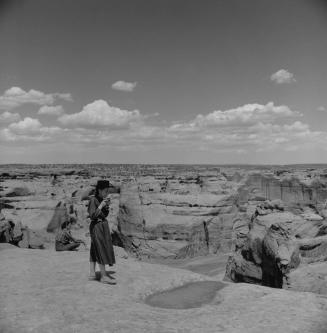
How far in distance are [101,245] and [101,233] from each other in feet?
0.70

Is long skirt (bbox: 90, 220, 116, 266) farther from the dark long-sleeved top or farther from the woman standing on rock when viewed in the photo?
the dark long-sleeved top

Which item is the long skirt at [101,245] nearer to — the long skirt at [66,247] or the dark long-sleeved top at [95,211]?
the dark long-sleeved top at [95,211]

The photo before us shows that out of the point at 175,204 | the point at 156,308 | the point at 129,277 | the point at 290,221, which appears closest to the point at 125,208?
the point at 175,204

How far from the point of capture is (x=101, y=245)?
746cm

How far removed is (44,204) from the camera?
3000cm

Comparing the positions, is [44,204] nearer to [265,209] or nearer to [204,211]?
[204,211]

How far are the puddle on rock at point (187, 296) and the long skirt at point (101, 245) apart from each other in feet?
3.38

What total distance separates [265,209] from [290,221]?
17.1ft

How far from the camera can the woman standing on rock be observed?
741 cm

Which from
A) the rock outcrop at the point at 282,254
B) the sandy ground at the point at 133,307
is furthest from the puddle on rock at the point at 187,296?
the rock outcrop at the point at 282,254

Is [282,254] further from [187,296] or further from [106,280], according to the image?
[106,280]

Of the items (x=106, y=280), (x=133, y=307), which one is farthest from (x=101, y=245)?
(x=133, y=307)

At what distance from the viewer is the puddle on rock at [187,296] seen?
642 centimetres

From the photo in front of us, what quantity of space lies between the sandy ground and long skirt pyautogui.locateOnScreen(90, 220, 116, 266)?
429mm
